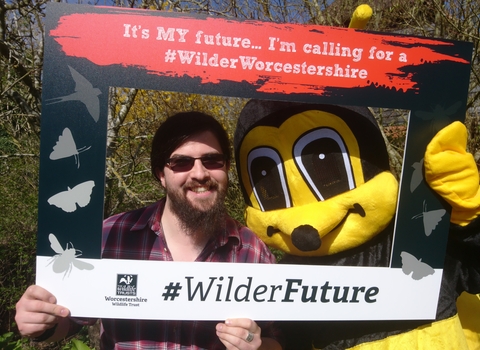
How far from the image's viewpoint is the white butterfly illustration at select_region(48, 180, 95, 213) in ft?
4.02

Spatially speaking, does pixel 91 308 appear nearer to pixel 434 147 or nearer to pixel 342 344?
pixel 342 344

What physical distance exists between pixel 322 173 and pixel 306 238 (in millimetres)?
246

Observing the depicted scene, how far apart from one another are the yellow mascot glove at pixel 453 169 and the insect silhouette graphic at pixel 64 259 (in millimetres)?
1254

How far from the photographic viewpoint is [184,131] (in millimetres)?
1364

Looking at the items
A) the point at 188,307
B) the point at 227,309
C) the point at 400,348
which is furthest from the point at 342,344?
the point at 188,307

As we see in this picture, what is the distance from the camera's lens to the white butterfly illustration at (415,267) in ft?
4.52

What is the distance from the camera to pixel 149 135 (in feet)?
5.42

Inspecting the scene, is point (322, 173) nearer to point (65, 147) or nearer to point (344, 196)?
point (344, 196)

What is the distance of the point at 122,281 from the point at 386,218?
96 centimetres

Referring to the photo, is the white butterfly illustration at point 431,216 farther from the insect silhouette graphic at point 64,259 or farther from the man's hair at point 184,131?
the insect silhouette graphic at point 64,259

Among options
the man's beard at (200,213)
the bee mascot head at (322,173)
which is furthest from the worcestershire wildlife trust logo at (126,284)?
the bee mascot head at (322,173)

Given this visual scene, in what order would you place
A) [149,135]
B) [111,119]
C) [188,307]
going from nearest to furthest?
[188,307] → [149,135] → [111,119]

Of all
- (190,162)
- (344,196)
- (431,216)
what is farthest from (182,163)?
(431,216)

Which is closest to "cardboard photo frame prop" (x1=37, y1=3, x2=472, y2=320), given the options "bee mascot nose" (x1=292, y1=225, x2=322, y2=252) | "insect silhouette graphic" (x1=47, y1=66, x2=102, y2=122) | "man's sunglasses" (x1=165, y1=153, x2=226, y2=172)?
"insect silhouette graphic" (x1=47, y1=66, x2=102, y2=122)
